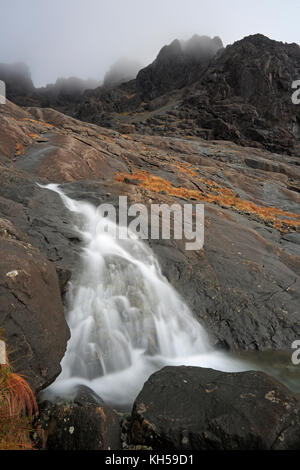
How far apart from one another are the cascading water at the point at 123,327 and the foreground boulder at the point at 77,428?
1447 mm

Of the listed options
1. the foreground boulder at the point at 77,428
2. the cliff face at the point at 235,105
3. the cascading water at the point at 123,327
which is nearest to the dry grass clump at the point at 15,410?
the foreground boulder at the point at 77,428

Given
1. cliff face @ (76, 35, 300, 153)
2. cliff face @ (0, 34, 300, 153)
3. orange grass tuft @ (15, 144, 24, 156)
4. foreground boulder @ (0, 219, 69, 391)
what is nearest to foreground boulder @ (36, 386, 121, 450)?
foreground boulder @ (0, 219, 69, 391)

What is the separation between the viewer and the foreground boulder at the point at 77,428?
191 inches

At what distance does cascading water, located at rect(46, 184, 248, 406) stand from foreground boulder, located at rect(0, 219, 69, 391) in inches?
40.7

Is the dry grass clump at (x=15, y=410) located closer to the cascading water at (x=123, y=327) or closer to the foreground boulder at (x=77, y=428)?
the foreground boulder at (x=77, y=428)

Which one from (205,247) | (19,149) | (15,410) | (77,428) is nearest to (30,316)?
(15,410)

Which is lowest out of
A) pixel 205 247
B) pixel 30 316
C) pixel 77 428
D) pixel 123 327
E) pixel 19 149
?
pixel 123 327

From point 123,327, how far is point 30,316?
375cm

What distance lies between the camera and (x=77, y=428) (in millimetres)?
4988

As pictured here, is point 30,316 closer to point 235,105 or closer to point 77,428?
point 77,428

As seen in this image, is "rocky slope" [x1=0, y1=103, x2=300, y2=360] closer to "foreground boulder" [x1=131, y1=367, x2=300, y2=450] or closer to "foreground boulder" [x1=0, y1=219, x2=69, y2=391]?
"foreground boulder" [x1=0, y1=219, x2=69, y2=391]

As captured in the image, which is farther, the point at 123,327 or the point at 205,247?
the point at 205,247
